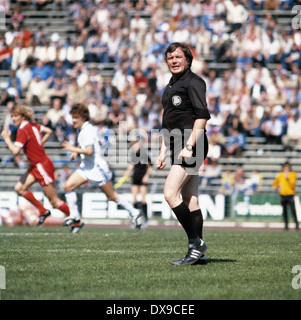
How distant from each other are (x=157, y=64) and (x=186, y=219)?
57.2 ft

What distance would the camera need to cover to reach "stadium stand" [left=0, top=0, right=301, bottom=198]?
23.5m

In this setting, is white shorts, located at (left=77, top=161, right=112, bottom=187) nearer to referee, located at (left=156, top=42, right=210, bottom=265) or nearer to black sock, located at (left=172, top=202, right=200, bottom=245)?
referee, located at (left=156, top=42, right=210, bottom=265)

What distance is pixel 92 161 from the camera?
47.1 ft

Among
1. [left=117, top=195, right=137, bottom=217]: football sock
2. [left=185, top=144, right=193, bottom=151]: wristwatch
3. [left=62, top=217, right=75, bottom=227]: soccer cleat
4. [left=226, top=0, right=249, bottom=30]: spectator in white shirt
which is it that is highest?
[left=226, top=0, right=249, bottom=30]: spectator in white shirt

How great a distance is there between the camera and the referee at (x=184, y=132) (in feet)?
26.6

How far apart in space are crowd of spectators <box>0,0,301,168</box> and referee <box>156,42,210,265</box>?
14.3 meters

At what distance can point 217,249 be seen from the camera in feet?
34.9

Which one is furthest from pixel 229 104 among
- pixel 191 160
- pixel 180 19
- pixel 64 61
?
pixel 191 160

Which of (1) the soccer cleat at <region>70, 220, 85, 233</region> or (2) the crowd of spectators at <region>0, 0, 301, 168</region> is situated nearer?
(1) the soccer cleat at <region>70, 220, 85, 233</region>

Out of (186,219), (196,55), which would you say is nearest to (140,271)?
(186,219)

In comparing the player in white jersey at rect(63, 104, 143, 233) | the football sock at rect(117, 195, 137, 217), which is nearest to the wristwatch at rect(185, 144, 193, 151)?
the player in white jersey at rect(63, 104, 143, 233)

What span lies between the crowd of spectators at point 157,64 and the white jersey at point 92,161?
340 inches

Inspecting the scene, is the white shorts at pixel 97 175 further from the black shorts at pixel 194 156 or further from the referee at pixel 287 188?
the referee at pixel 287 188
